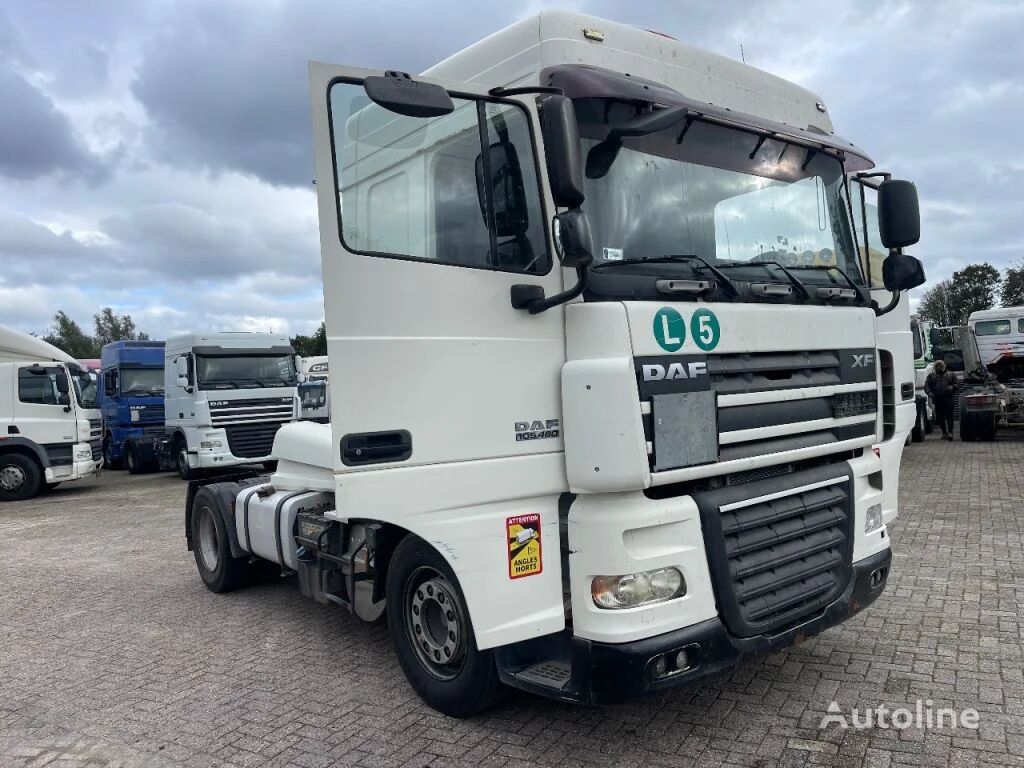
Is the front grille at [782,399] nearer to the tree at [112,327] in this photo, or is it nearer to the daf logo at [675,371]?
the daf logo at [675,371]

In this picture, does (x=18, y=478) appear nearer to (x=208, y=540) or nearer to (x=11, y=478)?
(x=11, y=478)

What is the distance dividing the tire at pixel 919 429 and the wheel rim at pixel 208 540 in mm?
15043

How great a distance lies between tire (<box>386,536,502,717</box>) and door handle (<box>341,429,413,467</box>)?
1.84ft

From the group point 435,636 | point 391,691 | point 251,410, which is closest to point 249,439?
point 251,410

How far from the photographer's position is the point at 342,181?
11.1ft

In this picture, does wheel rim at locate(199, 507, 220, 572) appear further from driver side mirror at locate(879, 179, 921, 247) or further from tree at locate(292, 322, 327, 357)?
driver side mirror at locate(879, 179, 921, 247)

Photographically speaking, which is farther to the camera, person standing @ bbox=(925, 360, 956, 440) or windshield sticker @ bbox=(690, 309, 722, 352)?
person standing @ bbox=(925, 360, 956, 440)

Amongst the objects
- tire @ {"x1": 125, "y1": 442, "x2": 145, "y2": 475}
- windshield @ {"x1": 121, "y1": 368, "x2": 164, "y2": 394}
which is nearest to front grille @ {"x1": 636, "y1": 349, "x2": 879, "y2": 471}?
tire @ {"x1": 125, "y1": 442, "x2": 145, "y2": 475}

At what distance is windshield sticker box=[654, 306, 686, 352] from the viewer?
11.0 feet

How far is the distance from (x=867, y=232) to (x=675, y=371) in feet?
7.11

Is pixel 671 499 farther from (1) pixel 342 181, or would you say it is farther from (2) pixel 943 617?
(2) pixel 943 617

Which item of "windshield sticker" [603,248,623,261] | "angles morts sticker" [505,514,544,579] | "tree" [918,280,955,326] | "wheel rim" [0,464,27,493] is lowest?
"wheel rim" [0,464,27,493]

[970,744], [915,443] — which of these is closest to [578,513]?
[970,744]

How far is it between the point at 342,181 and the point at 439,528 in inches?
61.1
